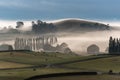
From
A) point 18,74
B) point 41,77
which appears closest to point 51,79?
point 41,77

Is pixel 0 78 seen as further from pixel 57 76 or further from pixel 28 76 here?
pixel 57 76

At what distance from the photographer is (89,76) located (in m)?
193

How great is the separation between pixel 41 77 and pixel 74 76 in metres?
15.4

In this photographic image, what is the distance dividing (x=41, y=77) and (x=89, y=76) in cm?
2236

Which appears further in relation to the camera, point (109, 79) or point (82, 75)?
point (82, 75)

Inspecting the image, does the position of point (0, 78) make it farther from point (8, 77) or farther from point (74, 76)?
point (74, 76)

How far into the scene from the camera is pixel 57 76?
188 metres

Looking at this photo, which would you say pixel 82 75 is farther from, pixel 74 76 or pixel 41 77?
pixel 41 77

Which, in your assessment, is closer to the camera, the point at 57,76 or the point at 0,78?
the point at 0,78

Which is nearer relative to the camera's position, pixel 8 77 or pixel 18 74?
pixel 8 77

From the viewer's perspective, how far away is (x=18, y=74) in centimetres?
19000

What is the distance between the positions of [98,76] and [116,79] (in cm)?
1197

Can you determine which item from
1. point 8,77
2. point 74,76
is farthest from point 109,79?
point 8,77

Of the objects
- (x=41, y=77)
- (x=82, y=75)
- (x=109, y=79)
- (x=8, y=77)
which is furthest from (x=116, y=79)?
(x=8, y=77)
